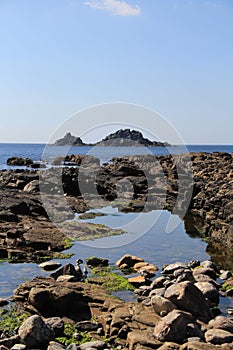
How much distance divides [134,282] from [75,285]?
2.92 m

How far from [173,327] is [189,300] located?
204 cm

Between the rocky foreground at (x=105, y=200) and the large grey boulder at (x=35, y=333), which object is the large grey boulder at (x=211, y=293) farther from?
the rocky foreground at (x=105, y=200)

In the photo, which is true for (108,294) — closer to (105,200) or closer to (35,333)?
(35,333)

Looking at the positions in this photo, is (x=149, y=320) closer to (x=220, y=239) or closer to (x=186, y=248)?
(x=186, y=248)

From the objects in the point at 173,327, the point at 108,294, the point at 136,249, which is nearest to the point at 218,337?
the point at 173,327

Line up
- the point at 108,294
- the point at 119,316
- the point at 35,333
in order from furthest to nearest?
1. the point at 108,294
2. the point at 119,316
3. the point at 35,333

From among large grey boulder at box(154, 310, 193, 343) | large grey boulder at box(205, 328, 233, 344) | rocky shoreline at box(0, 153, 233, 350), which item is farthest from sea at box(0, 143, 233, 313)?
large grey boulder at box(154, 310, 193, 343)

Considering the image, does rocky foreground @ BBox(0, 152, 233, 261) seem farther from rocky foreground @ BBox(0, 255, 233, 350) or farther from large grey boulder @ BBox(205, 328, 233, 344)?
large grey boulder @ BBox(205, 328, 233, 344)

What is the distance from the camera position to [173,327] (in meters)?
13.0

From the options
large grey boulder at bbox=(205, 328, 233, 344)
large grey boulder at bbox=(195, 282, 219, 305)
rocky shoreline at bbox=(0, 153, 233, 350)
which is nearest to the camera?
large grey boulder at bbox=(205, 328, 233, 344)

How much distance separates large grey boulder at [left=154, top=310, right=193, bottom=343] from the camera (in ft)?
41.9

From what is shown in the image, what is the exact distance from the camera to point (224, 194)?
31953mm

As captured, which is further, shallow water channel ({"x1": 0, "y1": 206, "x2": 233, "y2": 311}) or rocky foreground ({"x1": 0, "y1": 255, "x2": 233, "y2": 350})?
shallow water channel ({"x1": 0, "y1": 206, "x2": 233, "y2": 311})

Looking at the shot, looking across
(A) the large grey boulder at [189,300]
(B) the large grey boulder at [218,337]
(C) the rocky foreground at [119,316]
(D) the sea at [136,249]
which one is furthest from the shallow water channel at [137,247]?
(B) the large grey boulder at [218,337]
